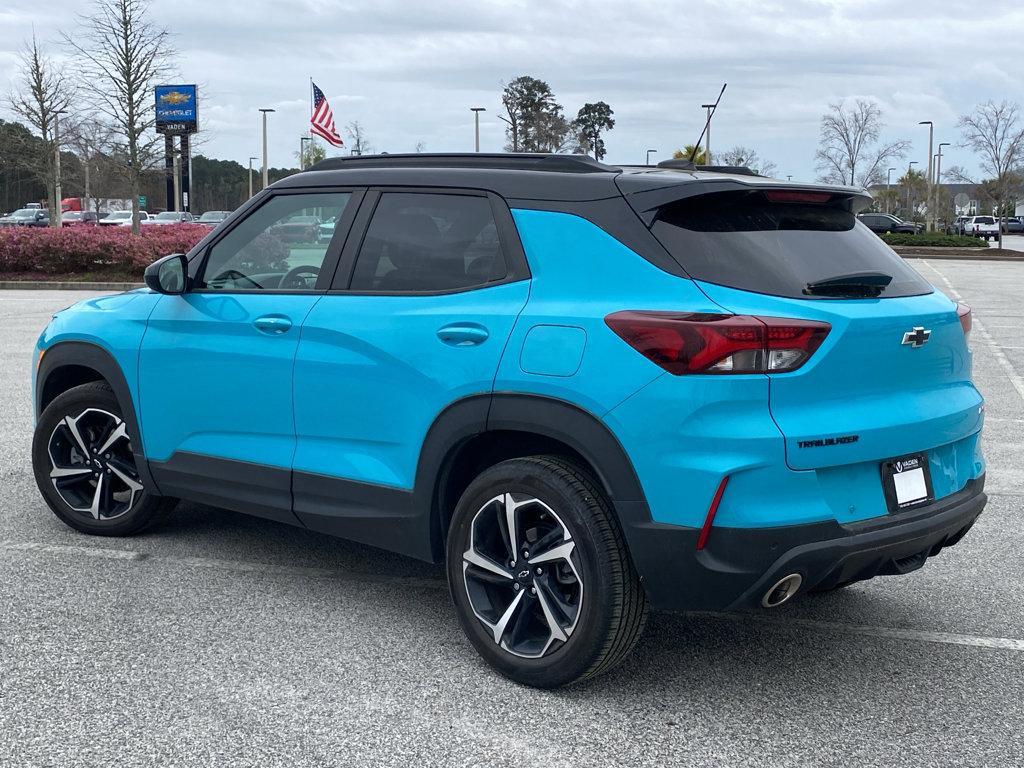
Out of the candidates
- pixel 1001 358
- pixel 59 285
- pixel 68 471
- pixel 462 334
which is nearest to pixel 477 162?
pixel 462 334

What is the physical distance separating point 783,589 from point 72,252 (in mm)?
24349

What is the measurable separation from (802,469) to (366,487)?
160cm

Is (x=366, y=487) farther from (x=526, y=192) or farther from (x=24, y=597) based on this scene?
(x=24, y=597)

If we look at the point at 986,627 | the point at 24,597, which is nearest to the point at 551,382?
the point at 986,627

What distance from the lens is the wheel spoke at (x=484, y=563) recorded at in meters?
3.78

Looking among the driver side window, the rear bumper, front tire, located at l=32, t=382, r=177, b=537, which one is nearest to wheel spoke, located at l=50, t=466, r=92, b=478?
front tire, located at l=32, t=382, r=177, b=537

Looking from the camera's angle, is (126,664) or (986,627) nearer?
(126,664)

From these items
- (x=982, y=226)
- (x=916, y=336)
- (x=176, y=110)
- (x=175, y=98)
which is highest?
(x=175, y=98)

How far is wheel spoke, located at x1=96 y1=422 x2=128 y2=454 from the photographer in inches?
203

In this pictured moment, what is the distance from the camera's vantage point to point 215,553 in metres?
5.21

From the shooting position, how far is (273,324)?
438cm

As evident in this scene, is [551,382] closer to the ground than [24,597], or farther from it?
farther from it

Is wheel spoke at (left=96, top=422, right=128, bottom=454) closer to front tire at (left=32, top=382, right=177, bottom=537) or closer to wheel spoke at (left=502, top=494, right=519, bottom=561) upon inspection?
front tire at (left=32, top=382, right=177, bottom=537)

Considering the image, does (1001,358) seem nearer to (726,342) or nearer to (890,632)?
(890,632)
